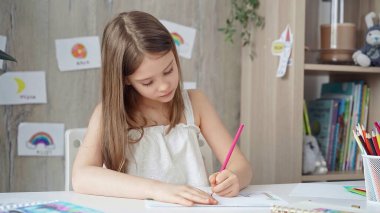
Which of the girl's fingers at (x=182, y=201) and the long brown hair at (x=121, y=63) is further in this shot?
the long brown hair at (x=121, y=63)

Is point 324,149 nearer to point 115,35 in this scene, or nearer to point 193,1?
point 193,1

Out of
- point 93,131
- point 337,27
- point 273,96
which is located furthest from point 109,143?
point 337,27

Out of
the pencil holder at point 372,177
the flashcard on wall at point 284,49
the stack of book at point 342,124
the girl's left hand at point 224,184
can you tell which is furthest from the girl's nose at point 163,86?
the stack of book at point 342,124

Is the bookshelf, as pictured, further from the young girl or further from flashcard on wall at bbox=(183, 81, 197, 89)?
the young girl

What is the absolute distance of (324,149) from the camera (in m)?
2.05

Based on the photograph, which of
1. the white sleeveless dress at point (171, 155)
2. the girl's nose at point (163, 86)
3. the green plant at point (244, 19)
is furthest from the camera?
the green plant at point (244, 19)

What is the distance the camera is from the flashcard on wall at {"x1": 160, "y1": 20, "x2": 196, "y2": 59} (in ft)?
6.67

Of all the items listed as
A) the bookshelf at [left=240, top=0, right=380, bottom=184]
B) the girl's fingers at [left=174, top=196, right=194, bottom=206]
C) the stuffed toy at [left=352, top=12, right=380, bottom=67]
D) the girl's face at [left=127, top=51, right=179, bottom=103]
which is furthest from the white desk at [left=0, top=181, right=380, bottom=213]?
the stuffed toy at [left=352, top=12, right=380, bottom=67]

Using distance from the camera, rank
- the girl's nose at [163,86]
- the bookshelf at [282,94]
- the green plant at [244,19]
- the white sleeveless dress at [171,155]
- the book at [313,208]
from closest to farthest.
Result: 1. the book at [313,208]
2. the girl's nose at [163,86]
3. the white sleeveless dress at [171,155]
4. the bookshelf at [282,94]
5. the green plant at [244,19]

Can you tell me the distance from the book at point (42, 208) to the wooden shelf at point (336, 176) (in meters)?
1.12

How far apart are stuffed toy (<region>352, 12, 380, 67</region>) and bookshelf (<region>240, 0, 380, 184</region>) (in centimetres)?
3

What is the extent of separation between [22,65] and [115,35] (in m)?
0.66

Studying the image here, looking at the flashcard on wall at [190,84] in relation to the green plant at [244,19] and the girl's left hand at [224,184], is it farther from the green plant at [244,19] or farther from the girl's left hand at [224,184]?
the girl's left hand at [224,184]

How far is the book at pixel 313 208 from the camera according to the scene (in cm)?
88
